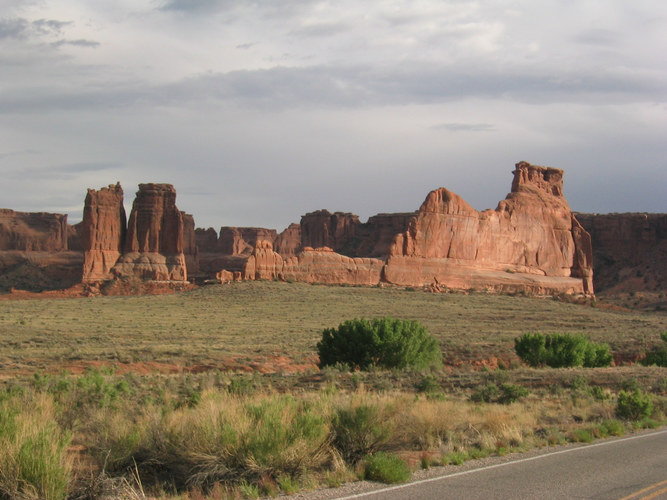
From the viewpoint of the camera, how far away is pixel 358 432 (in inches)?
397

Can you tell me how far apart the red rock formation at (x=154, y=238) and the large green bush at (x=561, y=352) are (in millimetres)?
61316

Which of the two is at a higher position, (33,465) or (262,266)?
Answer: (262,266)

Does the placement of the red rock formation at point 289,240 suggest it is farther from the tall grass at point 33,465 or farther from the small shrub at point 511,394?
the tall grass at point 33,465

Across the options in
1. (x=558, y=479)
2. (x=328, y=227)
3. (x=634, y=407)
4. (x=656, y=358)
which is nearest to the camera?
(x=558, y=479)

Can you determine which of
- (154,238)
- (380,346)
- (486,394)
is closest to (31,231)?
(154,238)

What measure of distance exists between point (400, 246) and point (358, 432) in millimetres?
60413

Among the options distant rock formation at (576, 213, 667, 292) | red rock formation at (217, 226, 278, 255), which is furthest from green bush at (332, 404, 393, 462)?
red rock formation at (217, 226, 278, 255)

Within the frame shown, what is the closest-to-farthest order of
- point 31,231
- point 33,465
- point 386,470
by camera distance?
point 33,465 → point 386,470 → point 31,231

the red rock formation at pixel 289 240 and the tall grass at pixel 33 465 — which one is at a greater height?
the red rock formation at pixel 289 240

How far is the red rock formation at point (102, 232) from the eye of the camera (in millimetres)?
86125

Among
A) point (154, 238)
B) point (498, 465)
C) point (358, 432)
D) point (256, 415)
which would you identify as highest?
point (154, 238)

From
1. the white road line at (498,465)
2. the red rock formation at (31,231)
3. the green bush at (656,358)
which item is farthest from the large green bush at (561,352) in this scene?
the red rock formation at (31,231)

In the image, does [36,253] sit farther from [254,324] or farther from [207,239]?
[254,324]

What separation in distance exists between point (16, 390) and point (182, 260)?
75.6 m
